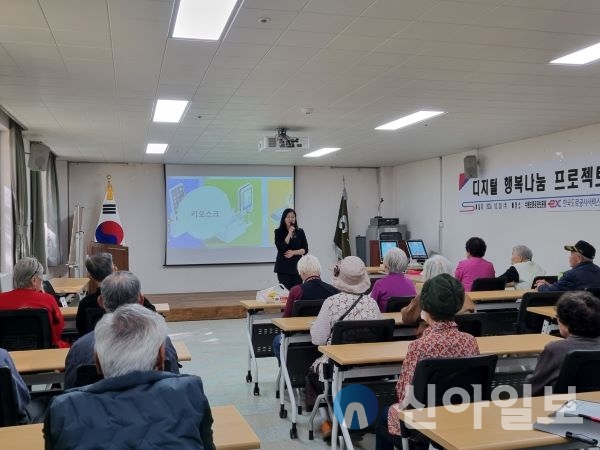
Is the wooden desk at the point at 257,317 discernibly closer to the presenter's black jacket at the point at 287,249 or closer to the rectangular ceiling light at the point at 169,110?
the presenter's black jacket at the point at 287,249

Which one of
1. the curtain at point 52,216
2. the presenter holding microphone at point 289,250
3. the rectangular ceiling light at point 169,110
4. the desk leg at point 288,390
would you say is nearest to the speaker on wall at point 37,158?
the curtain at point 52,216

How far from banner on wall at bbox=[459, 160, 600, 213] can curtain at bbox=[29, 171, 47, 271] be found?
6.52 meters

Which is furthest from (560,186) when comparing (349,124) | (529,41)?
(529,41)

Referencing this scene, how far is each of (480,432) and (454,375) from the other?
578 mm

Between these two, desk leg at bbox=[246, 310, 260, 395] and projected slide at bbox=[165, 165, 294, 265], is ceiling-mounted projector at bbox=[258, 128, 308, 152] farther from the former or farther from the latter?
projected slide at bbox=[165, 165, 294, 265]

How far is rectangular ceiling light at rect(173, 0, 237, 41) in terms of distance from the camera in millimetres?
3025

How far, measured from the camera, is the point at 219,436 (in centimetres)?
181

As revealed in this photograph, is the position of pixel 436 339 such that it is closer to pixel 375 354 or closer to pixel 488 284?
pixel 375 354

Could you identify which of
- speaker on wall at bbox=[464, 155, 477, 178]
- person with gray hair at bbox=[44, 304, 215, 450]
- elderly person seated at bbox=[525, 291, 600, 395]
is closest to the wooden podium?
speaker on wall at bbox=[464, 155, 477, 178]

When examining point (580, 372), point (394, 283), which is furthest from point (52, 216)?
point (580, 372)

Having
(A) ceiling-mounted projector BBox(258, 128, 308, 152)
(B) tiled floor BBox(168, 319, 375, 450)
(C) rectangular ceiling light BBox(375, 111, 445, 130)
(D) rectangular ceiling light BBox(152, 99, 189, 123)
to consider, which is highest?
(D) rectangular ceiling light BBox(152, 99, 189, 123)

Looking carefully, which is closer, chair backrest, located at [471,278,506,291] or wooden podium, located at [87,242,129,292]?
chair backrest, located at [471,278,506,291]

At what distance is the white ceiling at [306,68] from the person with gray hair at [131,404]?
2.11m

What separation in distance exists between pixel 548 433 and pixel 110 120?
5.68m
